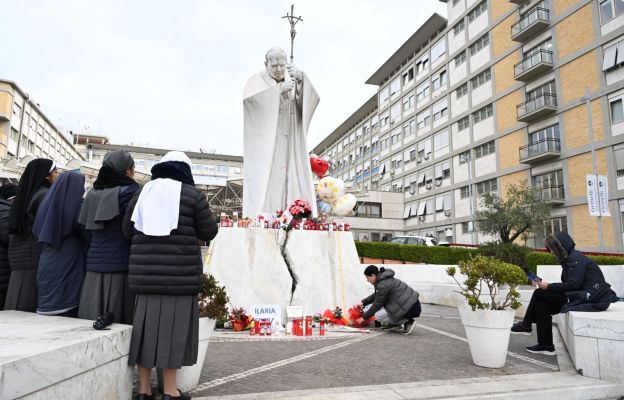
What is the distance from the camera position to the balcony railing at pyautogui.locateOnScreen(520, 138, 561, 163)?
26.6m

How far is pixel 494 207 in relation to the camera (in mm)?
25031

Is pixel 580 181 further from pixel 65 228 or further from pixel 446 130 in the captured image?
pixel 65 228

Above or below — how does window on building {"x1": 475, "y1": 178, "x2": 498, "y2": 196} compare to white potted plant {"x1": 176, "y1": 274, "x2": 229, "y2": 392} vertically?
above

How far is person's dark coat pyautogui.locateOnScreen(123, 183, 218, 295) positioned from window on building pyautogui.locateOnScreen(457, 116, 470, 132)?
117 feet

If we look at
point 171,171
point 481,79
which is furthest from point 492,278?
point 481,79

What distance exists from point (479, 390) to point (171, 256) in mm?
2798

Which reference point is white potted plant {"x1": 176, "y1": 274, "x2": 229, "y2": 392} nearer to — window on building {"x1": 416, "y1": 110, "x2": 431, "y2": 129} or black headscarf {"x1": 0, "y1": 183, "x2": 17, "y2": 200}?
black headscarf {"x1": 0, "y1": 183, "x2": 17, "y2": 200}

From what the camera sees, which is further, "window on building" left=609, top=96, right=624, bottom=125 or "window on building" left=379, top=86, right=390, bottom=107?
"window on building" left=379, top=86, right=390, bottom=107

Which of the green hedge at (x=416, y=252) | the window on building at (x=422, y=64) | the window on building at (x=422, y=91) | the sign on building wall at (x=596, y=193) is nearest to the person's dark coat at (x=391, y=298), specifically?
the green hedge at (x=416, y=252)

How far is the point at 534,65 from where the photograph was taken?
89.6 ft

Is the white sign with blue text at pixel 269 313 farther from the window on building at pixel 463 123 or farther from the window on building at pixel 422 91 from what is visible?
the window on building at pixel 422 91

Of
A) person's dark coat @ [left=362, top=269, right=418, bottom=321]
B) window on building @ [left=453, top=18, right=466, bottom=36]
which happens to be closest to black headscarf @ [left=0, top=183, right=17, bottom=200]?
person's dark coat @ [left=362, top=269, right=418, bottom=321]

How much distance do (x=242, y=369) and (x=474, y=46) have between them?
3674 cm

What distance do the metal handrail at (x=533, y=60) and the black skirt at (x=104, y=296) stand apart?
2990 centimetres
